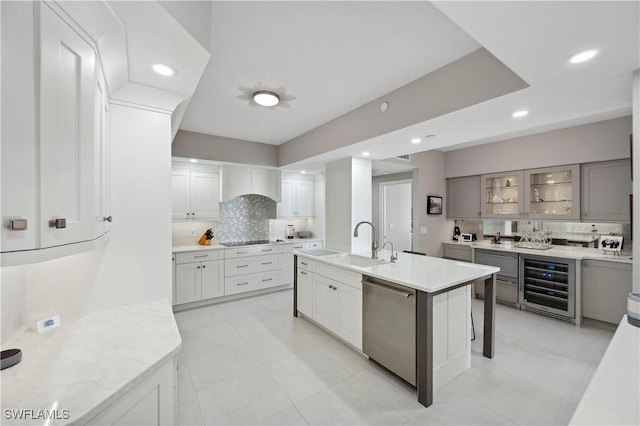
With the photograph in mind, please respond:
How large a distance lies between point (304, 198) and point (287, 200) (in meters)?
0.40

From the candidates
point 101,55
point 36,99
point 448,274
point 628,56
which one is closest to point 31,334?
point 36,99

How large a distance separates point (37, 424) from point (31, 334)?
2.72 feet

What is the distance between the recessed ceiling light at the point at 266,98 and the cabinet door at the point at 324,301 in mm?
2012

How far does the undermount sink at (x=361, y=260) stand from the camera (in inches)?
125

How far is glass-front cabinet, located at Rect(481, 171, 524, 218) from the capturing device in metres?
4.34

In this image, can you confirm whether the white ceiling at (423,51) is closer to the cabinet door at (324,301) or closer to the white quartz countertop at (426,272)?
the white quartz countertop at (426,272)

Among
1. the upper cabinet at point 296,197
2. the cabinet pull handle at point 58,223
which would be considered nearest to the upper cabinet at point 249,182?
the upper cabinet at point 296,197

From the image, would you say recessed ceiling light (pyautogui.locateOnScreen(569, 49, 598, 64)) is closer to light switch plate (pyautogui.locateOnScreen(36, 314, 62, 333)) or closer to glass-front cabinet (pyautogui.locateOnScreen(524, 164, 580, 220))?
glass-front cabinet (pyautogui.locateOnScreen(524, 164, 580, 220))

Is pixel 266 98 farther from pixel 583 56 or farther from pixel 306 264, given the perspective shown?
pixel 583 56

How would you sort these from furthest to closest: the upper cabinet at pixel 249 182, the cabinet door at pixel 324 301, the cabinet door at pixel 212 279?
the upper cabinet at pixel 249 182
the cabinet door at pixel 212 279
the cabinet door at pixel 324 301

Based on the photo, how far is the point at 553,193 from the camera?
4047mm

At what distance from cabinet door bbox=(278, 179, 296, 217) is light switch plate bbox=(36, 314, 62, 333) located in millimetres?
3831

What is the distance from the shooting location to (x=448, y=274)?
234cm

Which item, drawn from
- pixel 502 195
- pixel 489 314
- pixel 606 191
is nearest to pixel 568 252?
pixel 606 191
